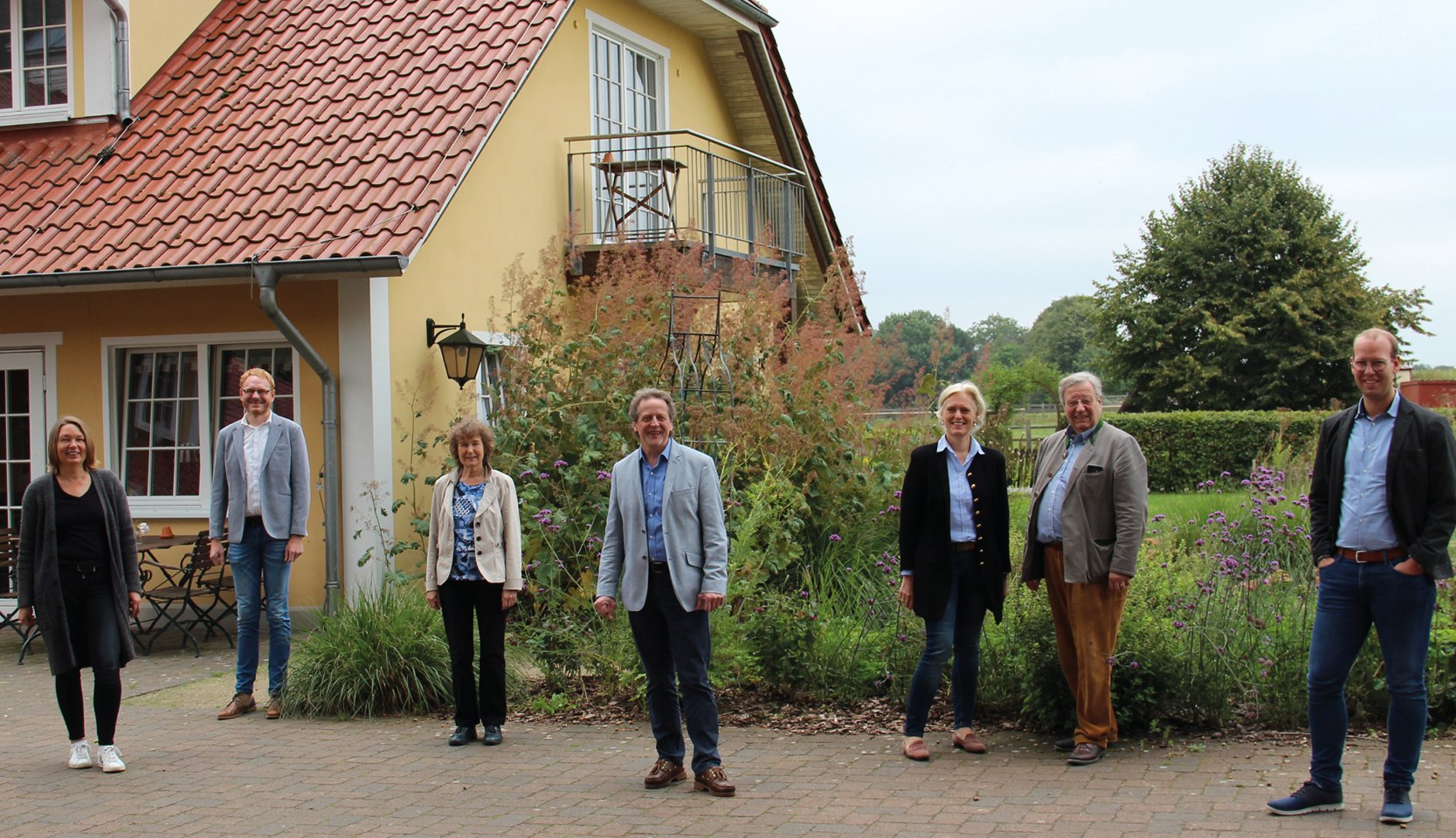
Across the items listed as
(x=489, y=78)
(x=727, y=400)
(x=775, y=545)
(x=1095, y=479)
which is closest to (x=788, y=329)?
(x=727, y=400)

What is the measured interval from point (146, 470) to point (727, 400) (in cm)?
511

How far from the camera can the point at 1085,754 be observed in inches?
257

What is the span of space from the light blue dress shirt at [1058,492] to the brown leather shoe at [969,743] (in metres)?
0.99

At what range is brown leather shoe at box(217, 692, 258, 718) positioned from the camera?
827 cm

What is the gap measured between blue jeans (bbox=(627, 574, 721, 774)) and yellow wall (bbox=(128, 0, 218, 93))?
29.5 ft

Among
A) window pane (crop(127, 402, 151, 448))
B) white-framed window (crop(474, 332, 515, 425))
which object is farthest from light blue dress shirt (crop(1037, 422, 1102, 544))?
window pane (crop(127, 402, 151, 448))

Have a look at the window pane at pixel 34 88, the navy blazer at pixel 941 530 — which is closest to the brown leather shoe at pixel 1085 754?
the navy blazer at pixel 941 530

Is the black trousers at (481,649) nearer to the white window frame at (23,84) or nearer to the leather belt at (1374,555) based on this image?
the leather belt at (1374,555)

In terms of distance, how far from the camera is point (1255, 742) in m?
6.80

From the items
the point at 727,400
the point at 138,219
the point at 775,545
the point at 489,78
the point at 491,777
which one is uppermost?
the point at 489,78

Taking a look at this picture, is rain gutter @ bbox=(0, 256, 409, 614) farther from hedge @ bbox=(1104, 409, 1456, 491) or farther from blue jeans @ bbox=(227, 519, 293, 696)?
hedge @ bbox=(1104, 409, 1456, 491)

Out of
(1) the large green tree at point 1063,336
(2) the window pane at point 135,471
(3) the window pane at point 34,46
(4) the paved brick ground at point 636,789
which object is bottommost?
(4) the paved brick ground at point 636,789

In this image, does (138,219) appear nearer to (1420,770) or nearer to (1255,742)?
(1255,742)

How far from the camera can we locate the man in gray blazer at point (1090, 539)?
254 inches
